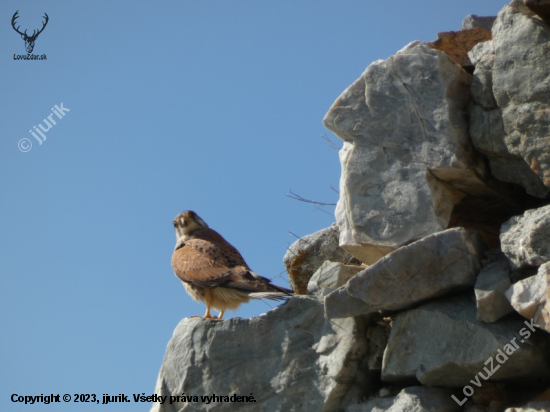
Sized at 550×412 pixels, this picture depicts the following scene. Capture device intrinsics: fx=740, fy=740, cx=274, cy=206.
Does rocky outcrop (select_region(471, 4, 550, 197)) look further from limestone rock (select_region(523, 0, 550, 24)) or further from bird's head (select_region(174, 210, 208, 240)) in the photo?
bird's head (select_region(174, 210, 208, 240))

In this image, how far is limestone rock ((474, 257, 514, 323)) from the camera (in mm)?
4676

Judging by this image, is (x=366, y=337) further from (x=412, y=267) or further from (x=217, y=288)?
(x=217, y=288)

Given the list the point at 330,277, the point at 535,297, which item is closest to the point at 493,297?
the point at 535,297

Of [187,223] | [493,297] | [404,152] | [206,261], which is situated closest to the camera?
[493,297]

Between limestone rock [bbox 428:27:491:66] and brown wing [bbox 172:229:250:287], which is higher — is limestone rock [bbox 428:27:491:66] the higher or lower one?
the higher one

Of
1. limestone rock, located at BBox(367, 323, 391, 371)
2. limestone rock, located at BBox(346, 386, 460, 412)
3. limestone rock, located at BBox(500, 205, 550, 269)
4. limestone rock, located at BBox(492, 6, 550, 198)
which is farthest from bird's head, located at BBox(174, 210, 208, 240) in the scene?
limestone rock, located at BBox(500, 205, 550, 269)

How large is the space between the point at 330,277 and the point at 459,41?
7.22ft

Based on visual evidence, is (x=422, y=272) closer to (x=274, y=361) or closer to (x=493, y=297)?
(x=493, y=297)

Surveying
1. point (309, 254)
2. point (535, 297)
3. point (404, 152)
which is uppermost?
point (404, 152)

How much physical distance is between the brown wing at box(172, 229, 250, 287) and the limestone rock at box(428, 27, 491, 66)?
101 inches

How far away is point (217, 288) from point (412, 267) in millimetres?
2342

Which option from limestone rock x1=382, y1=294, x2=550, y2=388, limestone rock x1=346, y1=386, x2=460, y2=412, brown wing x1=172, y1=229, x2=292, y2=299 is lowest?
limestone rock x1=346, y1=386, x2=460, y2=412

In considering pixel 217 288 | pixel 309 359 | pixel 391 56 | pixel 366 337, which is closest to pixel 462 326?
pixel 366 337

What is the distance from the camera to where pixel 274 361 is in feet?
18.6
